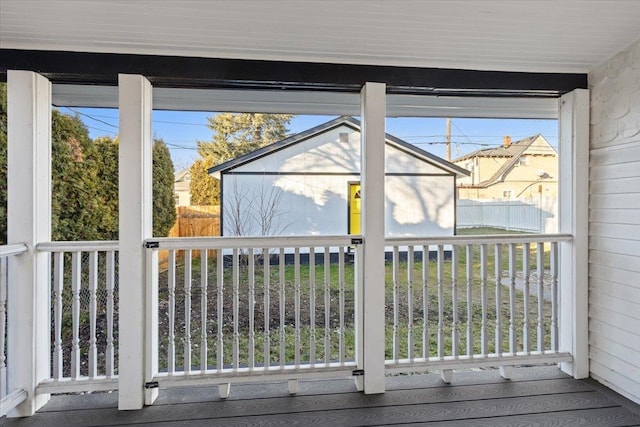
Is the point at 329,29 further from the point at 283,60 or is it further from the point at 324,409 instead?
the point at 324,409

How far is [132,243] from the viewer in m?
2.03

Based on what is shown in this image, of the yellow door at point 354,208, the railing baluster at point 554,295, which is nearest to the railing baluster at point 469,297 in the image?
the railing baluster at point 554,295

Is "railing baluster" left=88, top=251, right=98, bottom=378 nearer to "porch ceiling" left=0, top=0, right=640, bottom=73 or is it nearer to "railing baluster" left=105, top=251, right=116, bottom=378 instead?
"railing baluster" left=105, top=251, right=116, bottom=378

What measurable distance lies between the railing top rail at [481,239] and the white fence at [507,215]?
8 cm

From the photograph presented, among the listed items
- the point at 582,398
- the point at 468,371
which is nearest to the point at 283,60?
the point at 468,371

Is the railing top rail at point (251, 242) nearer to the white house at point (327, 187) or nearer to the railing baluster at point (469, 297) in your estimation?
the white house at point (327, 187)

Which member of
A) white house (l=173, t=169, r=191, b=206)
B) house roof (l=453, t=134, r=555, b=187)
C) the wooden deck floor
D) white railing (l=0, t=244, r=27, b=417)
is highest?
house roof (l=453, t=134, r=555, b=187)

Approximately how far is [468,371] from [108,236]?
2605mm

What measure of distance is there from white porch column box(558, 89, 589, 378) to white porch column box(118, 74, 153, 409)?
8.97 feet

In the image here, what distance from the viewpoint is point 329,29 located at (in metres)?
1.91

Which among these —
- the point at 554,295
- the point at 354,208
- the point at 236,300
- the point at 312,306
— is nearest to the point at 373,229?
the point at 354,208

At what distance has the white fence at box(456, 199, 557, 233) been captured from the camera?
2400 millimetres

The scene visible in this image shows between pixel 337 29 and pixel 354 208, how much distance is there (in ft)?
3.44

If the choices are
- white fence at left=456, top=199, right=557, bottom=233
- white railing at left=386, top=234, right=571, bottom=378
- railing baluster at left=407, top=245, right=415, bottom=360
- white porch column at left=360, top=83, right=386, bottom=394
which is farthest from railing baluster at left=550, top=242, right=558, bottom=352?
white porch column at left=360, top=83, right=386, bottom=394
